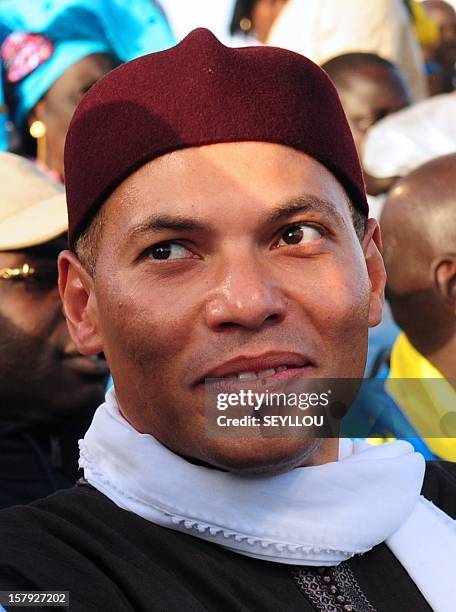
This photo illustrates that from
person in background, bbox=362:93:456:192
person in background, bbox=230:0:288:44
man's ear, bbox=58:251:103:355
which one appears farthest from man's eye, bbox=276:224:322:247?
person in background, bbox=230:0:288:44

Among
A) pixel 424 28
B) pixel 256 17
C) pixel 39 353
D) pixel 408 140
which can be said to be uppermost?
pixel 39 353

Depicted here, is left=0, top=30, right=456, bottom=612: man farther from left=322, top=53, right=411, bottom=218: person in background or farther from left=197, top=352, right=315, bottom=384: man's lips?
left=322, top=53, right=411, bottom=218: person in background

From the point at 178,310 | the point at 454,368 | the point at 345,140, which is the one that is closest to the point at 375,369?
the point at 454,368

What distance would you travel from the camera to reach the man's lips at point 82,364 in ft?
10.2

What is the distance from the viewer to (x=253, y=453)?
179cm

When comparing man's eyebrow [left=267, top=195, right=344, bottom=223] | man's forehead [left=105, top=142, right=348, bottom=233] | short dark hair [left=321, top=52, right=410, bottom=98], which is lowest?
short dark hair [left=321, top=52, right=410, bottom=98]

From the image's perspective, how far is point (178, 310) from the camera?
1.83 m

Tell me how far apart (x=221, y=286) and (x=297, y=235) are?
0.20 meters

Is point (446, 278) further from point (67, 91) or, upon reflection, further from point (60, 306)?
point (67, 91)

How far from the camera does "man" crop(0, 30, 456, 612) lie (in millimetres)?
1788

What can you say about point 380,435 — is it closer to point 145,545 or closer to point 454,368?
point 454,368

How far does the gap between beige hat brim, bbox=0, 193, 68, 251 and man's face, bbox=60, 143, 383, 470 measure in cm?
115

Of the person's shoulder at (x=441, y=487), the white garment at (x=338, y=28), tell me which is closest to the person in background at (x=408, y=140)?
the white garment at (x=338, y=28)

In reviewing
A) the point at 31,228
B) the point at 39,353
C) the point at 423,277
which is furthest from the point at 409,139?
the point at 39,353
